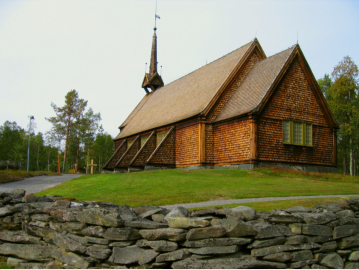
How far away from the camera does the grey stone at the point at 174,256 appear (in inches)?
242

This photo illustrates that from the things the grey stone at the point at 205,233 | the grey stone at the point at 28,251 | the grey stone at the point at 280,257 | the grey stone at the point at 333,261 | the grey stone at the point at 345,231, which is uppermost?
the grey stone at the point at 205,233

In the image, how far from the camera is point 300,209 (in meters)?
7.38

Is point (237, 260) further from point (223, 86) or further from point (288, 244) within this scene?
point (223, 86)

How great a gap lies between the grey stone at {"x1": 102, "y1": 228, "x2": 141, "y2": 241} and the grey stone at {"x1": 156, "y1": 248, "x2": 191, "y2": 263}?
0.70 m

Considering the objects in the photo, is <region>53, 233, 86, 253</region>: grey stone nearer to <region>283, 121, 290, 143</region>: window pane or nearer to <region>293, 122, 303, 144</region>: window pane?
<region>283, 121, 290, 143</region>: window pane

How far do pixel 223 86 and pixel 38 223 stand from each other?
63.6 feet

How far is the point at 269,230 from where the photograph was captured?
6438mm

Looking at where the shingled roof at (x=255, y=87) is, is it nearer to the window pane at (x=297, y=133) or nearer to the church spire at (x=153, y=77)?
the window pane at (x=297, y=133)

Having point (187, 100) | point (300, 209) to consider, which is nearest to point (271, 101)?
point (187, 100)

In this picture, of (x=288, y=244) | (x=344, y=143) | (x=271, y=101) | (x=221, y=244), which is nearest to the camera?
(x=221, y=244)

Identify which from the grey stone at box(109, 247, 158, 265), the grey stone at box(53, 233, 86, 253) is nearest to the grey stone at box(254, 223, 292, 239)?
the grey stone at box(109, 247, 158, 265)

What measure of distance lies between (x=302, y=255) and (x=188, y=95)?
80.5ft

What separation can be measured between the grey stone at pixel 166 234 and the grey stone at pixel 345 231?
3383 mm

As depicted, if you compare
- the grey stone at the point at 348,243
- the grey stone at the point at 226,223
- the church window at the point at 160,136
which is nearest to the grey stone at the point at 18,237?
the grey stone at the point at 226,223
